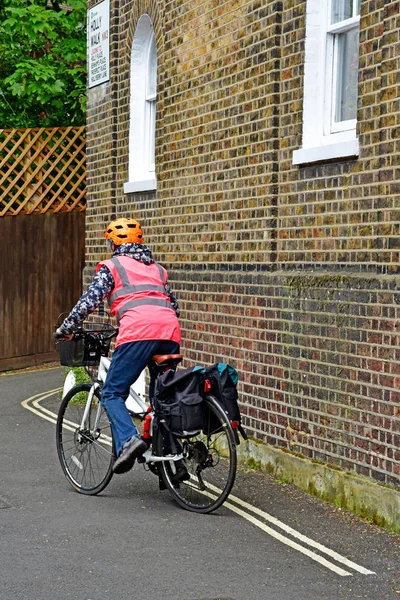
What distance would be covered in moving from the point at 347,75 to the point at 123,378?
278 centimetres

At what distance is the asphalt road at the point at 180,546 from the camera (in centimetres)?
561

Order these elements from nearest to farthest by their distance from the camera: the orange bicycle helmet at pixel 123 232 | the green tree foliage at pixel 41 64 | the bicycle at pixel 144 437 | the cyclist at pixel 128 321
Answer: the bicycle at pixel 144 437 → the cyclist at pixel 128 321 → the orange bicycle helmet at pixel 123 232 → the green tree foliage at pixel 41 64

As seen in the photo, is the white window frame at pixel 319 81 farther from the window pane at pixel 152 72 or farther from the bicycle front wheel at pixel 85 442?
the window pane at pixel 152 72

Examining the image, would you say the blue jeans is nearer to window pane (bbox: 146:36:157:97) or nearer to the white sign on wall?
window pane (bbox: 146:36:157:97)

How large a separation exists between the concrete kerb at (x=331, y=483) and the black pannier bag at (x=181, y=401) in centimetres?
111

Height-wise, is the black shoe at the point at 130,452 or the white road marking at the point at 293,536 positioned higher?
the black shoe at the point at 130,452

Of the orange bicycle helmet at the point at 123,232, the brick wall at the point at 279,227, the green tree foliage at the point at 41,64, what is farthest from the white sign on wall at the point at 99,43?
the orange bicycle helmet at the point at 123,232

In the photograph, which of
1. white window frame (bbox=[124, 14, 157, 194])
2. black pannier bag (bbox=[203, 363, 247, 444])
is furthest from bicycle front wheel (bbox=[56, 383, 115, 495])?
white window frame (bbox=[124, 14, 157, 194])

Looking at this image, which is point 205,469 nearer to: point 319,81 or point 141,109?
point 319,81

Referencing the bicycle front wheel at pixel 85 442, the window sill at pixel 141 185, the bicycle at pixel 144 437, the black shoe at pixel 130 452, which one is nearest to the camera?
the bicycle at pixel 144 437

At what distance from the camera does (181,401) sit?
7121 millimetres

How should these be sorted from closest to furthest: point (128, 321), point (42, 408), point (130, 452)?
point (130, 452) < point (128, 321) < point (42, 408)

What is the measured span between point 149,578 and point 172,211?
5.61 meters

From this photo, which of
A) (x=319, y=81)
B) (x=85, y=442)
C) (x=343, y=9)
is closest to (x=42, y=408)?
(x=85, y=442)
